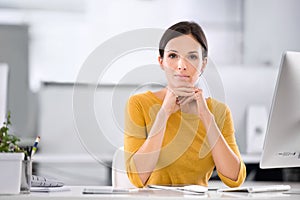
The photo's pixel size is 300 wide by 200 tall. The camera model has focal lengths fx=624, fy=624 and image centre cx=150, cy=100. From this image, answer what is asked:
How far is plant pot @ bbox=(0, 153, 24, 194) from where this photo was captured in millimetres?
1511

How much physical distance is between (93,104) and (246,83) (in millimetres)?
2231

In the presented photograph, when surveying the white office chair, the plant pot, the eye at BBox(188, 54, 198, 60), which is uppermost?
the eye at BBox(188, 54, 198, 60)

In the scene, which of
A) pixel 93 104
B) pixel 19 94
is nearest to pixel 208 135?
pixel 93 104

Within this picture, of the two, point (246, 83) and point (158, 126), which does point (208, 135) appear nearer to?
point (158, 126)

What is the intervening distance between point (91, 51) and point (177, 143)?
2.18 meters

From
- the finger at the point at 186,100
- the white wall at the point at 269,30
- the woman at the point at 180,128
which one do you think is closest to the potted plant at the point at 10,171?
the woman at the point at 180,128

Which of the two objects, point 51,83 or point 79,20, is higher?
point 79,20

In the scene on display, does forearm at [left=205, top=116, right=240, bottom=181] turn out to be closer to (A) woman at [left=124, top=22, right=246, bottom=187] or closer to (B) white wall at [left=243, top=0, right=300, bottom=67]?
(A) woman at [left=124, top=22, right=246, bottom=187]

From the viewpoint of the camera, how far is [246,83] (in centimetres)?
393

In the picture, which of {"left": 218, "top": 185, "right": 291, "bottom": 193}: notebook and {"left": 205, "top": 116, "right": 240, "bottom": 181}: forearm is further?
{"left": 205, "top": 116, "right": 240, "bottom": 181}: forearm

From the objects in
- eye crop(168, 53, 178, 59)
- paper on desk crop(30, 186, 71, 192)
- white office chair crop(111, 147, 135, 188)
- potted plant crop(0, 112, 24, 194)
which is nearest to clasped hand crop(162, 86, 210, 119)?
eye crop(168, 53, 178, 59)

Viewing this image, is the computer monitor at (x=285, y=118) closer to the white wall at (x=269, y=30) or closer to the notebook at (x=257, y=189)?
the notebook at (x=257, y=189)

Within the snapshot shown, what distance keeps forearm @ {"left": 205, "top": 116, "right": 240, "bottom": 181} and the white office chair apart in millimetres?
338

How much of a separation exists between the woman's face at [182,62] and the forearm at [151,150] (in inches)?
5.0
